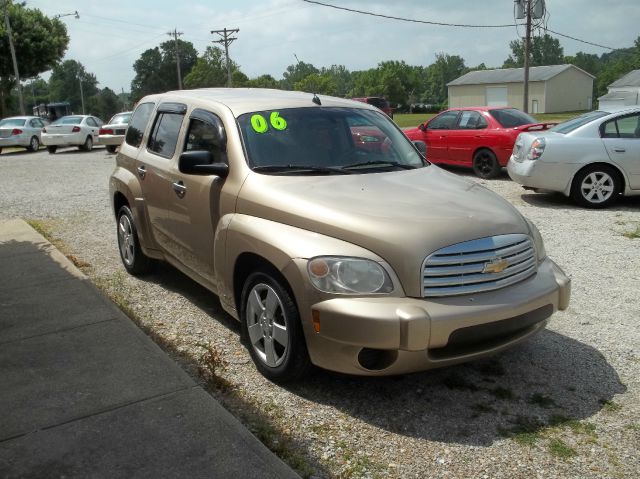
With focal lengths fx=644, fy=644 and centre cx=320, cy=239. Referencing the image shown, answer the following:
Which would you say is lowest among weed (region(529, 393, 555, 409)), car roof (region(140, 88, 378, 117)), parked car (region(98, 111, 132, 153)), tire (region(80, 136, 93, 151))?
weed (region(529, 393, 555, 409))

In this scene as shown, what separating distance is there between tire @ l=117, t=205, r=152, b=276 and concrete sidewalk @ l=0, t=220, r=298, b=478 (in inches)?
41.4

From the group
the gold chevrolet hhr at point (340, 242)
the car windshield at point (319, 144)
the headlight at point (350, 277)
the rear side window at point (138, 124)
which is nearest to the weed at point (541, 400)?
the gold chevrolet hhr at point (340, 242)

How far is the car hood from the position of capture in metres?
3.56

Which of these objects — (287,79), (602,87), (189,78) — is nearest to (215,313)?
(189,78)

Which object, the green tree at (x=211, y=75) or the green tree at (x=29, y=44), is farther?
the green tree at (x=211, y=75)

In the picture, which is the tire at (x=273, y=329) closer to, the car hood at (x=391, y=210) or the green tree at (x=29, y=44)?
the car hood at (x=391, y=210)

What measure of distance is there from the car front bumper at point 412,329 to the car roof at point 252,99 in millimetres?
1986

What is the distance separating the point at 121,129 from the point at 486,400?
21.1 metres

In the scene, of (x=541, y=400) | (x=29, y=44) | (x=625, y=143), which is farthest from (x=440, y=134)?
(x=29, y=44)

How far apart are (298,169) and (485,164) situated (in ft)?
31.0

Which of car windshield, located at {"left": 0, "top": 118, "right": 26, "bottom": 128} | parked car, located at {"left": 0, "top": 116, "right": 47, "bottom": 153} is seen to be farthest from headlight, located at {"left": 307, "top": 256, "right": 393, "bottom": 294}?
car windshield, located at {"left": 0, "top": 118, "right": 26, "bottom": 128}

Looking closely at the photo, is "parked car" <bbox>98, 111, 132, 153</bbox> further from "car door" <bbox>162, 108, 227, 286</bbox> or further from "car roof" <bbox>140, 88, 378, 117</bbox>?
"car door" <bbox>162, 108, 227, 286</bbox>

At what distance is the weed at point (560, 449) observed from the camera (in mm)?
3279

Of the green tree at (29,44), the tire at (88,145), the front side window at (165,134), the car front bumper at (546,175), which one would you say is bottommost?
the tire at (88,145)
